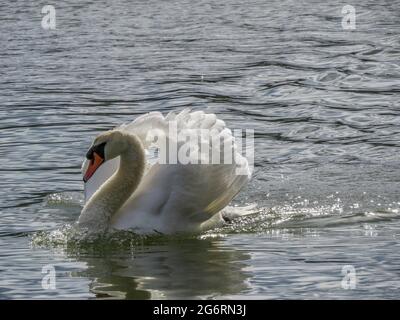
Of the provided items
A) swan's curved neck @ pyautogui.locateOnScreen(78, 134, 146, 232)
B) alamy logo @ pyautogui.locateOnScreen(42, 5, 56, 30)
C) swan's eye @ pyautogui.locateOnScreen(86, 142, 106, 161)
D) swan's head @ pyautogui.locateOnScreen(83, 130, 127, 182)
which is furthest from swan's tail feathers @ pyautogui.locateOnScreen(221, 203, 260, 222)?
alamy logo @ pyautogui.locateOnScreen(42, 5, 56, 30)

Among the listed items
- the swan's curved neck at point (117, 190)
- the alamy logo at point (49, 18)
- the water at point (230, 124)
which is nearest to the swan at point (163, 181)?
the swan's curved neck at point (117, 190)

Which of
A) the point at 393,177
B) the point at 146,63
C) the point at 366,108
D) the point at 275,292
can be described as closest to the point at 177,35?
the point at 146,63

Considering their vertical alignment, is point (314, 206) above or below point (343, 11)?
below

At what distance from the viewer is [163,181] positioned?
10445mm

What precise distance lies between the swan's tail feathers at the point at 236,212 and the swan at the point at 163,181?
0.30 feet

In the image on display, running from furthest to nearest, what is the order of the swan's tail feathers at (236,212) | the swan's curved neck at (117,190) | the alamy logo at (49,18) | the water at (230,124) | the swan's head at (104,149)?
the alamy logo at (49,18), the swan's tail feathers at (236,212), the swan's head at (104,149), the swan's curved neck at (117,190), the water at (230,124)

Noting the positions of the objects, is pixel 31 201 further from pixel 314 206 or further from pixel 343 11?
pixel 343 11

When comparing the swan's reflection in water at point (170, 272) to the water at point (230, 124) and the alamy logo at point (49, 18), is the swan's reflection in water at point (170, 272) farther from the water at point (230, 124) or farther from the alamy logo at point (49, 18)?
the alamy logo at point (49, 18)

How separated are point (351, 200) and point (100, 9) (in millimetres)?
12824

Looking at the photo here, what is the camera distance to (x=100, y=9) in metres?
23.8

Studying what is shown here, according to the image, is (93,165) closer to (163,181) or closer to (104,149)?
(104,149)

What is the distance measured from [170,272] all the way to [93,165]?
1.70 metres

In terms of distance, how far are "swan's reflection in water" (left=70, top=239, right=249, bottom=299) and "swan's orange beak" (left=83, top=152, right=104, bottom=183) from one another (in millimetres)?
883

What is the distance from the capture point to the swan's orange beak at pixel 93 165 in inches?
426
